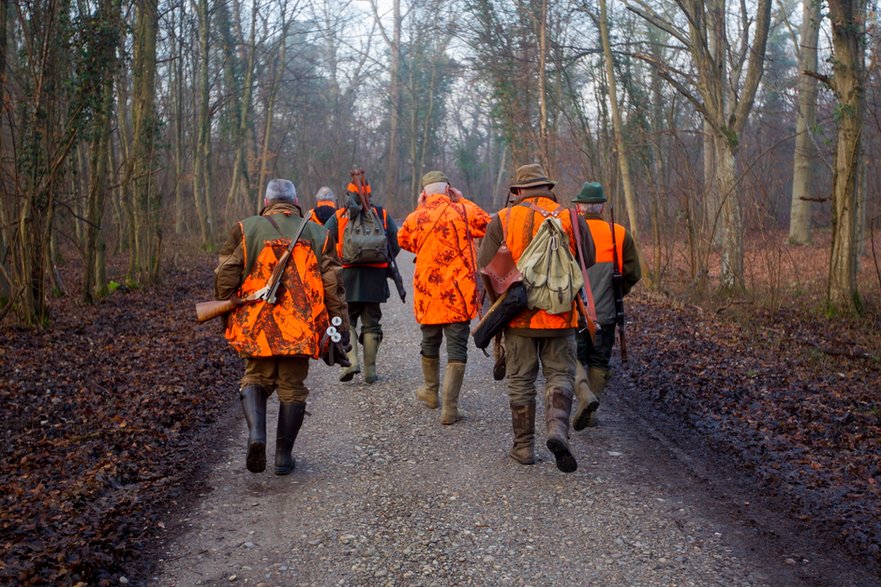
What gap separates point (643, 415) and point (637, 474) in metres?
1.75

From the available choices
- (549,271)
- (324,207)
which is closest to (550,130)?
Answer: (324,207)

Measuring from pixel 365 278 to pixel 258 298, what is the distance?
2849mm

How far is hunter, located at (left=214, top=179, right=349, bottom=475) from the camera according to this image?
5.51 m

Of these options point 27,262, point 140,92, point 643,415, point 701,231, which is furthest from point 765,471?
point 140,92

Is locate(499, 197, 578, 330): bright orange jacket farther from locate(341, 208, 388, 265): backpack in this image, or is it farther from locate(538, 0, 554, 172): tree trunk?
locate(538, 0, 554, 172): tree trunk

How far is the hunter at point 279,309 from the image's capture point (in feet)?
18.1

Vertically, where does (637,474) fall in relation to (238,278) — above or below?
below

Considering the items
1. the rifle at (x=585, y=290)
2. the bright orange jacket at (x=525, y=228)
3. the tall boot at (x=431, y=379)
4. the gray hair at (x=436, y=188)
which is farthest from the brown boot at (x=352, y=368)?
the rifle at (x=585, y=290)

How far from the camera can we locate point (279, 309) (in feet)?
18.2

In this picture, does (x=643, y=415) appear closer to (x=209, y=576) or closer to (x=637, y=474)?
(x=637, y=474)

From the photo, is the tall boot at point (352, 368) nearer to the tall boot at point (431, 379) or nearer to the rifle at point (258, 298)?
the tall boot at point (431, 379)

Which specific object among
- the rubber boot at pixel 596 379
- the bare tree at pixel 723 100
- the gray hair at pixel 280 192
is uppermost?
the bare tree at pixel 723 100

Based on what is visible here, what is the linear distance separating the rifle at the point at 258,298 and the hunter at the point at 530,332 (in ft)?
4.54

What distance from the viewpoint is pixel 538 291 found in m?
5.64
